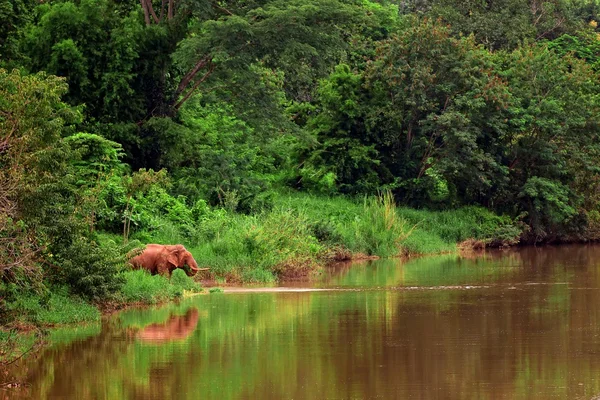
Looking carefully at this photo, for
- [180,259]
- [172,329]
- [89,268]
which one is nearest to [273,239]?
Answer: [180,259]

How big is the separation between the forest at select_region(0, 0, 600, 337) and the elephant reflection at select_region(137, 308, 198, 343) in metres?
1.37

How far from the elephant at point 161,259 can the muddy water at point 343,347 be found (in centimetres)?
113

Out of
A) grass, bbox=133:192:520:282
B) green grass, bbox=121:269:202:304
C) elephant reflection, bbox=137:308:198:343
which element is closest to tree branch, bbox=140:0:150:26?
grass, bbox=133:192:520:282

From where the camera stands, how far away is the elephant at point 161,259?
2284cm

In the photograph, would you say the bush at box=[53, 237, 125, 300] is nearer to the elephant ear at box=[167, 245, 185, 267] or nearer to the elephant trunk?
the elephant ear at box=[167, 245, 185, 267]

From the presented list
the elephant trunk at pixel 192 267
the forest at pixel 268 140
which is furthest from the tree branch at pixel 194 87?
the elephant trunk at pixel 192 267

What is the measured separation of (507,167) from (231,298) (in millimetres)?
22159

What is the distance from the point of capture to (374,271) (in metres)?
29.9

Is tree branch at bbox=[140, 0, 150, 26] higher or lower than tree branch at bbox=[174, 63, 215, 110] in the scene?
higher

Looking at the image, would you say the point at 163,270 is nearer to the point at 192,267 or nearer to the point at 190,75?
the point at 192,267

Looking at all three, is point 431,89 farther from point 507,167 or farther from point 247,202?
point 247,202

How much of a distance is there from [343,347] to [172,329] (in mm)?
3402

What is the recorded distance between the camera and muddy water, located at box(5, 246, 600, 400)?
1287cm

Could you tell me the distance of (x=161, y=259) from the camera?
2294 cm
